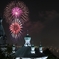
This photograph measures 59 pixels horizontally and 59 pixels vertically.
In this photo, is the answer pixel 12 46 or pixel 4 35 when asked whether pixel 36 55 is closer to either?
pixel 12 46

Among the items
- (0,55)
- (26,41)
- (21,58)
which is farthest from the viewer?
(26,41)

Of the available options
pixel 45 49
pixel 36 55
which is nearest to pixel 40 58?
pixel 36 55

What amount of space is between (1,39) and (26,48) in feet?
18.9

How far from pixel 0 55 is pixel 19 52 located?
9.66 meters

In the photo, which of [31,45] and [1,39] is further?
[1,39]

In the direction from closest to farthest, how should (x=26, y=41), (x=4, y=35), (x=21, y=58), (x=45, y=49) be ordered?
1. (x=21, y=58)
2. (x=26, y=41)
3. (x=4, y=35)
4. (x=45, y=49)

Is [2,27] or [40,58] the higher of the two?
[2,27]

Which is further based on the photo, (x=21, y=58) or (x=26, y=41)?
(x=26, y=41)

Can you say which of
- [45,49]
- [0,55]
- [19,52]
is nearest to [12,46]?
[19,52]

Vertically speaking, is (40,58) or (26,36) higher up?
(26,36)

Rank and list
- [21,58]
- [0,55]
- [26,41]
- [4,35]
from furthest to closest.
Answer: [4,35] < [26,41] < [21,58] < [0,55]

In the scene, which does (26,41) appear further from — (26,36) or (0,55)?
(0,55)

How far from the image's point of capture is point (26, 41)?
42.8m

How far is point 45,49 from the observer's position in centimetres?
6494
